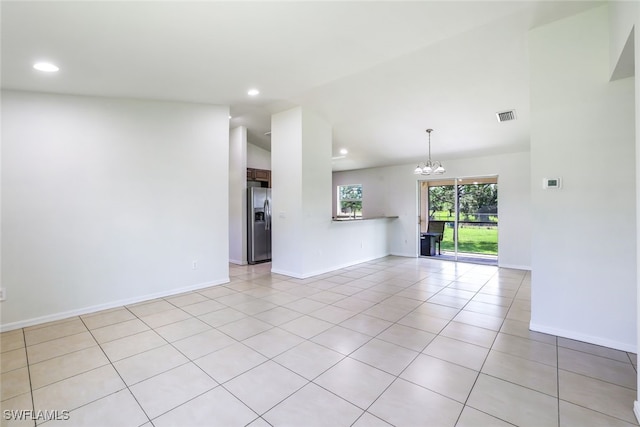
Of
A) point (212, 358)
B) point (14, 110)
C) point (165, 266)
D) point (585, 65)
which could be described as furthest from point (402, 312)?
point (14, 110)

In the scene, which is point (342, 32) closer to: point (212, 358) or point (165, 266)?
point (212, 358)

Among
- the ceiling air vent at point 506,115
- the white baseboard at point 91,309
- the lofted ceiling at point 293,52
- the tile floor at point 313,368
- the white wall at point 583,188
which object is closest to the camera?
the tile floor at point 313,368

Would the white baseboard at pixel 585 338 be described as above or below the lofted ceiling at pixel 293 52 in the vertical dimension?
below

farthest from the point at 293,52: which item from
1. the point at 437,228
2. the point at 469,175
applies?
the point at 437,228

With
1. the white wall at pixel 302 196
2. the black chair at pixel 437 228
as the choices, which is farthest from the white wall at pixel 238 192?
the black chair at pixel 437 228

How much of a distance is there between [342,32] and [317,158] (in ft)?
8.81

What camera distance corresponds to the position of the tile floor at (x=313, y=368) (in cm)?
174

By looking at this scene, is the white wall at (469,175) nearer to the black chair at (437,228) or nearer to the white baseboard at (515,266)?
the white baseboard at (515,266)

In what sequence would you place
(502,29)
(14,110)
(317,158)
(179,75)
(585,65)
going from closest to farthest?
(585,65) < (502,29) < (14,110) < (179,75) < (317,158)

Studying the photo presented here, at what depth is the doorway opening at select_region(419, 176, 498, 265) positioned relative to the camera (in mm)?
6562

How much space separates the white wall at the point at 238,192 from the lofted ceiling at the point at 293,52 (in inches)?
57.1

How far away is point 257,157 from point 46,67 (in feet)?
15.2

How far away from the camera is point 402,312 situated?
345 centimetres

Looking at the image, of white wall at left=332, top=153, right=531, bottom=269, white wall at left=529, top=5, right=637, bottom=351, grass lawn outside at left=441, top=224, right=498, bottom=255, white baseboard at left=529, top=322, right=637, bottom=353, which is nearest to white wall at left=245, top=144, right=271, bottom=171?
white wall at left=332, top=153, right=531, bottom=269
